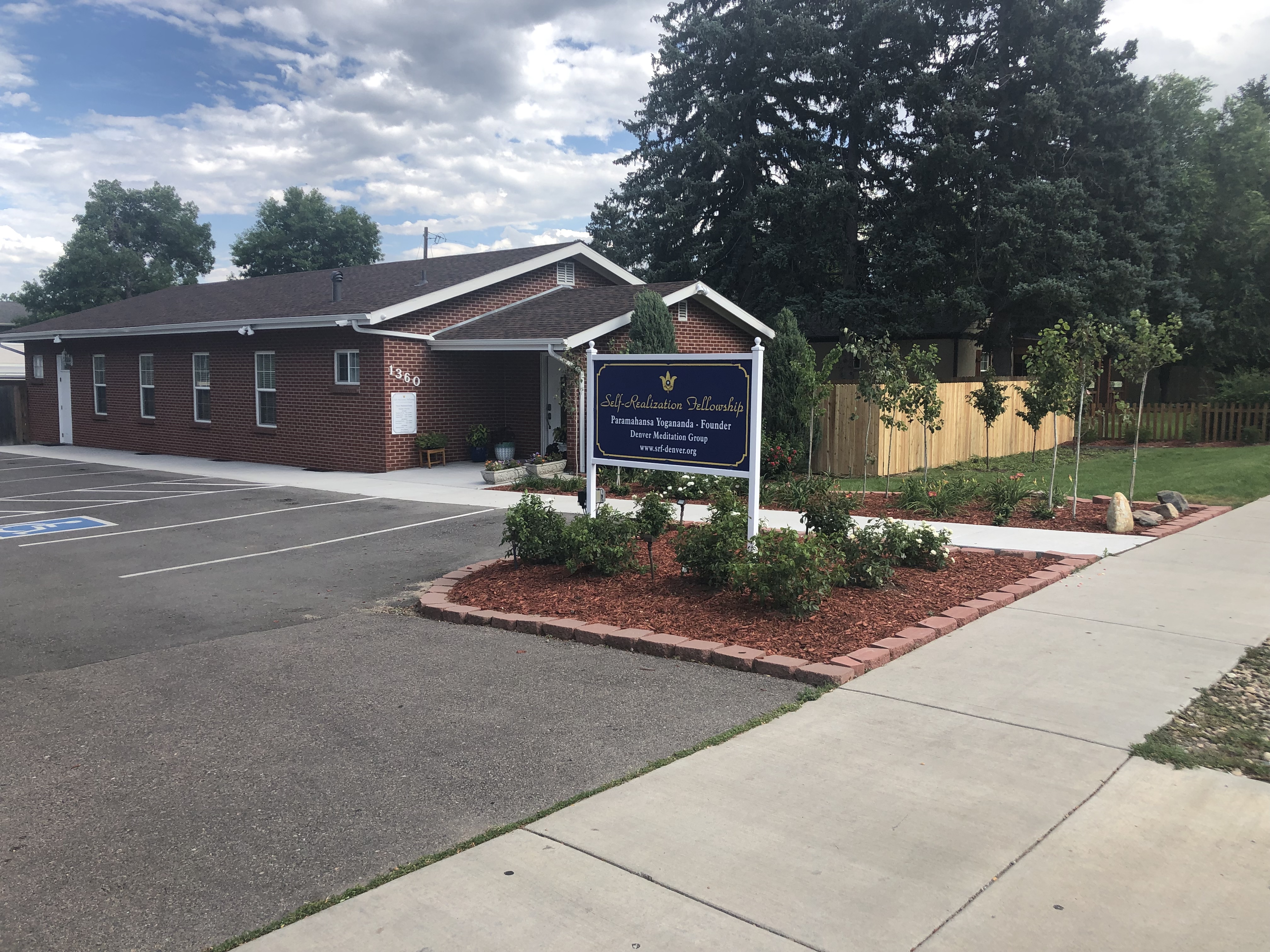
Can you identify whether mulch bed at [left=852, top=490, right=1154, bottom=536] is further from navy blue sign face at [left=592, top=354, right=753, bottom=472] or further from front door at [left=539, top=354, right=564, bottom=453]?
front door at [left=539, top=354, right=564, bottom=453]

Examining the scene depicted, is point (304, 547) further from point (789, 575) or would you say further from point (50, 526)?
point (789, 575)

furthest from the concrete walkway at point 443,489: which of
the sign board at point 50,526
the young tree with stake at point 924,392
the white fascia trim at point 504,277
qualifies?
the sign board at point 50,526

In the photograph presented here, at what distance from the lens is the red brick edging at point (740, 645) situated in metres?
6.12

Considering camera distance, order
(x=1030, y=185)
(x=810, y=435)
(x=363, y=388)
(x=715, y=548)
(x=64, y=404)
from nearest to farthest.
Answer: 1. (x=715, y=548)
2. (x=810, y=435)
3. (x=363, y=388)
4. (x=1030, y=185)
5. (x=64, y=404)

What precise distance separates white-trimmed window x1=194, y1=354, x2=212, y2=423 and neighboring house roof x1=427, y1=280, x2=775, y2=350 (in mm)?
7047

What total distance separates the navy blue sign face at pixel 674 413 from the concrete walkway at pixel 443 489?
3.62 ft

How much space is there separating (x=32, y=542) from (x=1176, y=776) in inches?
495

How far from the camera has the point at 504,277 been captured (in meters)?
22.0

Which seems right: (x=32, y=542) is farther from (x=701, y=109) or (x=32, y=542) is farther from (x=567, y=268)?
(x=701, y=109)

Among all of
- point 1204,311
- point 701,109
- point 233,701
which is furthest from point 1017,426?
point 233,701

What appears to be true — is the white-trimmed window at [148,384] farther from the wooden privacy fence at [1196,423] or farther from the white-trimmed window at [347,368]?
the wooden privacy fence at [1196,423]

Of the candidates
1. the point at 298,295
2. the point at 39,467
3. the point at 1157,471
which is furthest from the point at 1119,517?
the point at 39,467

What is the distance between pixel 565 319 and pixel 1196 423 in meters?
17.1

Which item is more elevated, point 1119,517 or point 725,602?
point 1119,517
